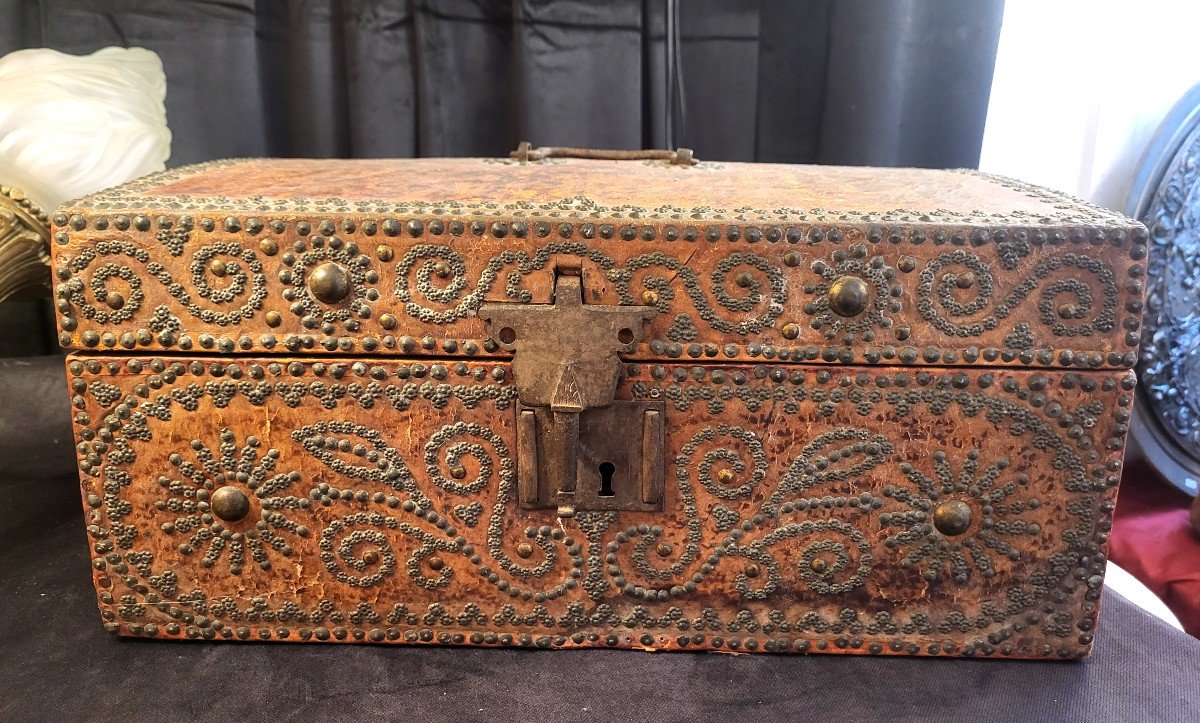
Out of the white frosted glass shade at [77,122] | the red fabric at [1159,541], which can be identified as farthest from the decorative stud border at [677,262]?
the red fabric at [1159,541]

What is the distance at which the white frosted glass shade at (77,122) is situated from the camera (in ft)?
4.43

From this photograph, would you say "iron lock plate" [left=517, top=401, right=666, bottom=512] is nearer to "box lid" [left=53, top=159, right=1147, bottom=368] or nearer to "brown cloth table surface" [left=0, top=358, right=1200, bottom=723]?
"box lid" [left=53, top=159, right=1147, bottom=368]

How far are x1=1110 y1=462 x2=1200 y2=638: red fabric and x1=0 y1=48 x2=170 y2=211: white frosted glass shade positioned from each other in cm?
180

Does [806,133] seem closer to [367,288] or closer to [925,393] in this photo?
[925,393]

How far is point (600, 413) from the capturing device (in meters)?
1.01

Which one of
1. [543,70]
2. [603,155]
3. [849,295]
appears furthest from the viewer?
[543,70]

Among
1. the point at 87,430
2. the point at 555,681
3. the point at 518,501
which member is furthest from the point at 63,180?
the point at 555,681

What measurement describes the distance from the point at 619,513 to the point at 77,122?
1.11m

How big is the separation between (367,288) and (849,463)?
0.60 meters

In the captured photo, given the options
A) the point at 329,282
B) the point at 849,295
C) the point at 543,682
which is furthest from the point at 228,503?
the point at 849,295

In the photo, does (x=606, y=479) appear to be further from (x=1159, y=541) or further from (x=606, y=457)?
(x=1159, y=541)

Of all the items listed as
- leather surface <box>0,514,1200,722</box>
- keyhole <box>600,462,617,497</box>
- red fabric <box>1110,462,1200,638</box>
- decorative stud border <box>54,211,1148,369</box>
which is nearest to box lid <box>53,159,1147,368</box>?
decorative stud border <box>54,211,1148,369</box>

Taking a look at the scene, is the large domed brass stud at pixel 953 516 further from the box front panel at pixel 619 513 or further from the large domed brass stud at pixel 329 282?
the large domed brass stud at pixel 329 282

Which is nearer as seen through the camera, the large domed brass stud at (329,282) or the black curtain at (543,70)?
the large domed brass stud at (329,282)
